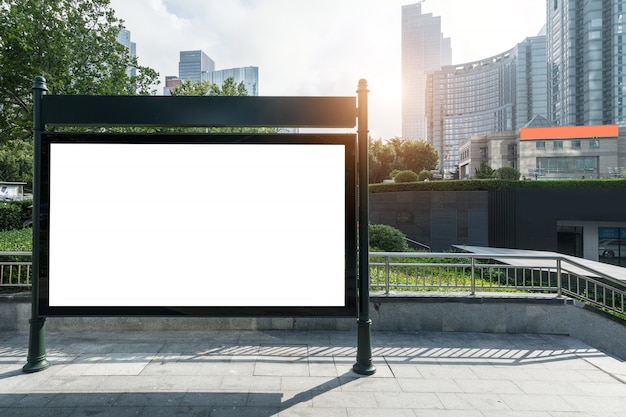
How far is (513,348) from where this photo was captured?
19.8 ft

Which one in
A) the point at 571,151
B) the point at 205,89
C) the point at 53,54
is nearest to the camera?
the point at 53,54

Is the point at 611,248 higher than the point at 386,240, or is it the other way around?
the point at 386,240

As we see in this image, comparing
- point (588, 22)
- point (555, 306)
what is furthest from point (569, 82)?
point (555, 306)

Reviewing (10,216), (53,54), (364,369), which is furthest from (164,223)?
(10,216)

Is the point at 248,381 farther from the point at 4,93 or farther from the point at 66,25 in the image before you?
the point at 66,25

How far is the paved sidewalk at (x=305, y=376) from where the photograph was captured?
4156 millimetres

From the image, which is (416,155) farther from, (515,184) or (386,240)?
(386,240)

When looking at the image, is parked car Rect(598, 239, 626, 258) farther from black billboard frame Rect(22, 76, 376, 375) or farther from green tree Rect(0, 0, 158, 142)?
green tree Rect(0, 0, 158, 142)

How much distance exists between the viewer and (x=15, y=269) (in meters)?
7.06

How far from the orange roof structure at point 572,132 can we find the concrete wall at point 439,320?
57.6 m

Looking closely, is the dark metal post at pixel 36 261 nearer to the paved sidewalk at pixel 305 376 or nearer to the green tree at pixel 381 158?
Answer: the paved sidewalk at pixel 305 376

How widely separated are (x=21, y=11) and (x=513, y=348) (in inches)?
591

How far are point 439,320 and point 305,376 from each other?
3.04m

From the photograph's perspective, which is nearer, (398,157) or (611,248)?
(611,248)
